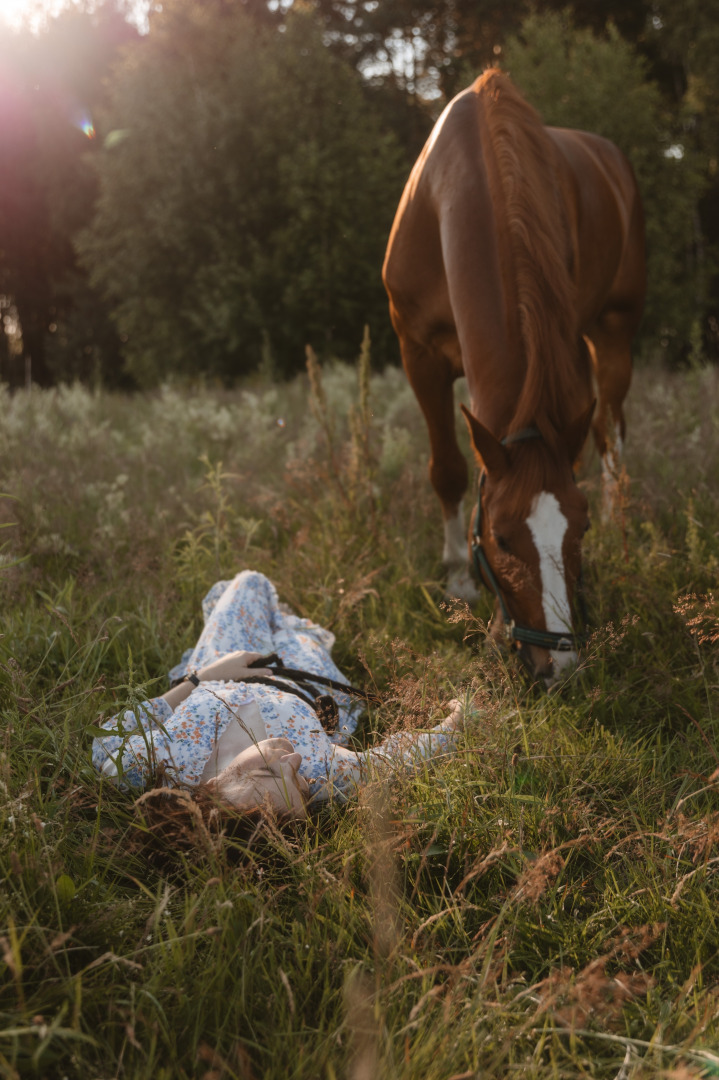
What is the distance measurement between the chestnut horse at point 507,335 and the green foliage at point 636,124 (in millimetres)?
10628

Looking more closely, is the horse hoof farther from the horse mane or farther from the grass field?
the horse mane

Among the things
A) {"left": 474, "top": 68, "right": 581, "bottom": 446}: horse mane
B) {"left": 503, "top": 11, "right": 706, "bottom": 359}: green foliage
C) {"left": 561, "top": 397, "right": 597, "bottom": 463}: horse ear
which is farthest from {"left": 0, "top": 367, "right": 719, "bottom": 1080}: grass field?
{"left": 503, "top": 11, "right": 706, "bottom": 359}: green foliage

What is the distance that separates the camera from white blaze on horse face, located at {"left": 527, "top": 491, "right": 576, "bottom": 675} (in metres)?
2.14

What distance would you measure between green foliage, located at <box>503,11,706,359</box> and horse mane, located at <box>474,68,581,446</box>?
11.6m

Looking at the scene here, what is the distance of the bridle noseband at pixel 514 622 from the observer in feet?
7.01

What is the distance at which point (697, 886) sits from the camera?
4.58ft

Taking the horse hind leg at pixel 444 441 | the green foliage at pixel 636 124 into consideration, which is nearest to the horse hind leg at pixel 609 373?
the horse hind leg at pixel 444 441

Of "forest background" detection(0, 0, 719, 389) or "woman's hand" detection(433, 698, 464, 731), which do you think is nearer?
"woman's hand" detection(433, 698, 464, 731)

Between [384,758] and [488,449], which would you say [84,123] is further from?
[384,758]

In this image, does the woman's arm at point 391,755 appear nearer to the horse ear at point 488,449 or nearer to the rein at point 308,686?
the rein at point 308,686

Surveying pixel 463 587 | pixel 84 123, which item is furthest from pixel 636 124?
pixel 84 123

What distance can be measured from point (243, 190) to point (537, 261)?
12.8 m

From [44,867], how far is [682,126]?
63.0 ft

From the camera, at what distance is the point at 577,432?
2295 mm
